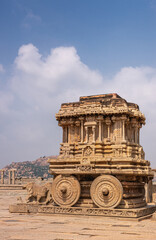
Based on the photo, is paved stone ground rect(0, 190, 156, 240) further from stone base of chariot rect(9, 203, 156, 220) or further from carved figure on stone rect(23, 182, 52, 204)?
carved figure on stone rect(23, 182, 52, 204)

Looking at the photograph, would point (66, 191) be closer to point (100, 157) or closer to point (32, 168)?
point (100, 157)

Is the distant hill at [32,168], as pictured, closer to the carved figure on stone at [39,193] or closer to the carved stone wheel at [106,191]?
the carved figure on stone at [39,193]

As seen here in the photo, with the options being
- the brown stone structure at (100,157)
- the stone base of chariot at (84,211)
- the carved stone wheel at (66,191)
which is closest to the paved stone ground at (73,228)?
the stone base of chariot at (84,211)

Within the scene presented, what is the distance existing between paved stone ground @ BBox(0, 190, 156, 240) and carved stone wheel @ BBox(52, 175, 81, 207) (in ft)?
3.49

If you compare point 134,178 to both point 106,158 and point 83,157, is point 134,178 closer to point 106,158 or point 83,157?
point 106,158

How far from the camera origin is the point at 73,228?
14.3 metres

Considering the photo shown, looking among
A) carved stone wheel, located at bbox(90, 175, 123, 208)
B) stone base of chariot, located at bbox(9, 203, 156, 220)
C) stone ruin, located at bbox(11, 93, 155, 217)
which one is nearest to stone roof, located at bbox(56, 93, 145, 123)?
stone ruin, located at bbox(11, 93, 155, 217)

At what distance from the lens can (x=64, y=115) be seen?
21.2 metres

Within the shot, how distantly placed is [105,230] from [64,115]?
904 cm

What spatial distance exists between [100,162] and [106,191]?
5.84 ft

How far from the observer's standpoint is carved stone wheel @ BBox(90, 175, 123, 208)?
17734mm

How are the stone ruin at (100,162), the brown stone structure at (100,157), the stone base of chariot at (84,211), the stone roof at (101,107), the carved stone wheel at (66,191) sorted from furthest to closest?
the stone roof at (101,107), the carved stone wheel at (66,191), the brown stone structure at (100,157), the stone ruin at (100,162), the stone base of chariot at (84,211)

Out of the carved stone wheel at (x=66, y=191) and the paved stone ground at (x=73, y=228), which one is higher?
the carved stone wheel at (x=66, y=191)

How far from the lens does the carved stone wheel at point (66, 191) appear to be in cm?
1886
